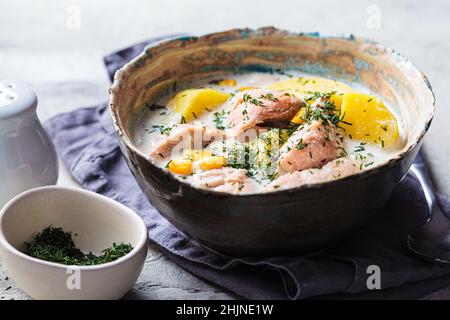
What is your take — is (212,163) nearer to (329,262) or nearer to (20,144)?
(329,262)

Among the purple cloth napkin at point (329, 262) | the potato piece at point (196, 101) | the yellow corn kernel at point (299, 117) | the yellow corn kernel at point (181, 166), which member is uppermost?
the yellow corn kernel at point (299, 117)

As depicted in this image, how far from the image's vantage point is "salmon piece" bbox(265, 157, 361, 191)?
192 centimetres

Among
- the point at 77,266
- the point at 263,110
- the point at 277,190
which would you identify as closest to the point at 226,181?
the point at 277,190

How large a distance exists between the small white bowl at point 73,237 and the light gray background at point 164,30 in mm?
872

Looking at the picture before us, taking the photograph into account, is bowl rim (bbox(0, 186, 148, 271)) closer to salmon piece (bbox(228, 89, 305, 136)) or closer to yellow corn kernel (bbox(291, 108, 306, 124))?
salmon piece (bbox(228, 89, 305, 136))

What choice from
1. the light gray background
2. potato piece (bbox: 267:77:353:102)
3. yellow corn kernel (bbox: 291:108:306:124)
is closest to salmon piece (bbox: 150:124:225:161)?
yellow corn kernel (bbox: 291:108:306:124)

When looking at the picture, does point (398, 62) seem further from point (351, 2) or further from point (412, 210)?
point (351, 2)

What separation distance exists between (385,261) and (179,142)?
2.31 ft

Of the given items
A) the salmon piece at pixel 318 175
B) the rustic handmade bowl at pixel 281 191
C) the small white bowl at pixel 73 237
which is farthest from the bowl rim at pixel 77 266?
the salmon piece at pixel 318 175

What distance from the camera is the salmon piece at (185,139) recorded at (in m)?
2.14

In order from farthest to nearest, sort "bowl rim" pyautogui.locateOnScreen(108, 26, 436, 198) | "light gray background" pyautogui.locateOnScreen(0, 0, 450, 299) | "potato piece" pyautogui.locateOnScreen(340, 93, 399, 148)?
"light gray background" pyautogui.locateOnScreen(0, 0, 450, 299)
"potato piece" pyautogui.locateOnScreen(340, 93, 399, 148)
"bowl rim" pyautogui.locateOnScreen(108, 26, 436, 198)

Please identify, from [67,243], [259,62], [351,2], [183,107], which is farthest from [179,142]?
[351,2]

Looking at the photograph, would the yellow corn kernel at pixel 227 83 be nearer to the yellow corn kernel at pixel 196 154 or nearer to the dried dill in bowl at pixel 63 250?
the yellow corn kernel at pixel 196 154

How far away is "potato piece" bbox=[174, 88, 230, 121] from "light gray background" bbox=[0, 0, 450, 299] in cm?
76
